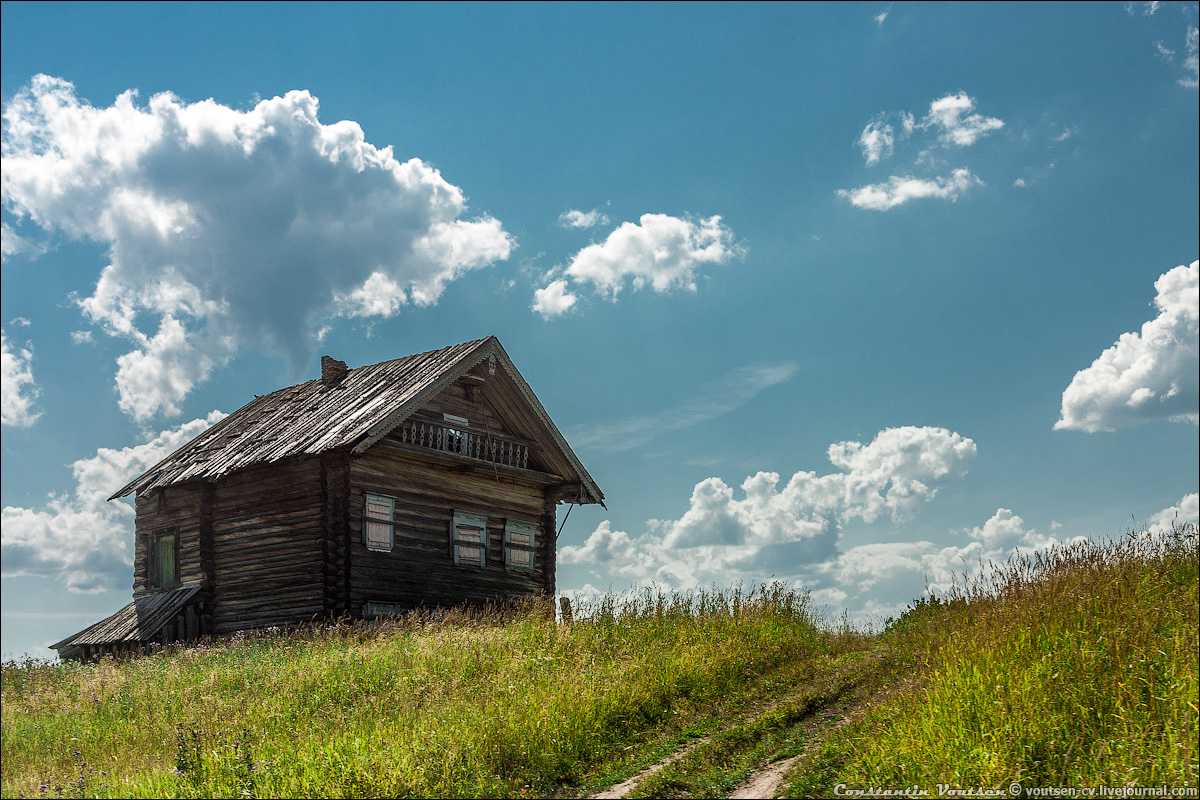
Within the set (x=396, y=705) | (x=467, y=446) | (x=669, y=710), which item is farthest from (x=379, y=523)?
(x=669, y=710)

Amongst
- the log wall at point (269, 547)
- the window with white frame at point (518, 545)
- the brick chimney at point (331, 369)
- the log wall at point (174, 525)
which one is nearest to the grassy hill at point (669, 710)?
the log wall at point (269, 547)

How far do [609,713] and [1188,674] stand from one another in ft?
19.4

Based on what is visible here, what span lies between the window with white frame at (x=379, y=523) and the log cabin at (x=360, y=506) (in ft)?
0.11

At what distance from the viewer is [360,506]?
67.2 ft

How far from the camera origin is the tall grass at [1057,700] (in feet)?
24.9

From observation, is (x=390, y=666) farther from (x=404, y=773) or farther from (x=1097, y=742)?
(x=1097, y=742)

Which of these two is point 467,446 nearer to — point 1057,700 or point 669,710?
point 669,710

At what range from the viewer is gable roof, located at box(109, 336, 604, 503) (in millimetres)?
20172

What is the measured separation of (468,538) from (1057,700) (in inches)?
644

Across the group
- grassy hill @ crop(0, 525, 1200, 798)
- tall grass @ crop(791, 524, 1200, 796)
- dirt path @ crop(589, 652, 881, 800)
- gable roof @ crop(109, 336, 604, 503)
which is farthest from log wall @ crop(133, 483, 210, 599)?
tall grass @ crop(791, 524, 1200, 796)

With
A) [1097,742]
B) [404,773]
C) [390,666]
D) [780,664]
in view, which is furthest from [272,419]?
[1097,742]

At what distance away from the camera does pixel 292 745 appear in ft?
31.2

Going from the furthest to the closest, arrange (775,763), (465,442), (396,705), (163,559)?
1. (163,559)
2. (465,442)
3. (396,705)
4. (775,763)

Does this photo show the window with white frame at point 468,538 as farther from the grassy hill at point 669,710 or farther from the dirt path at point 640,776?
the dirt path at point 640,776
